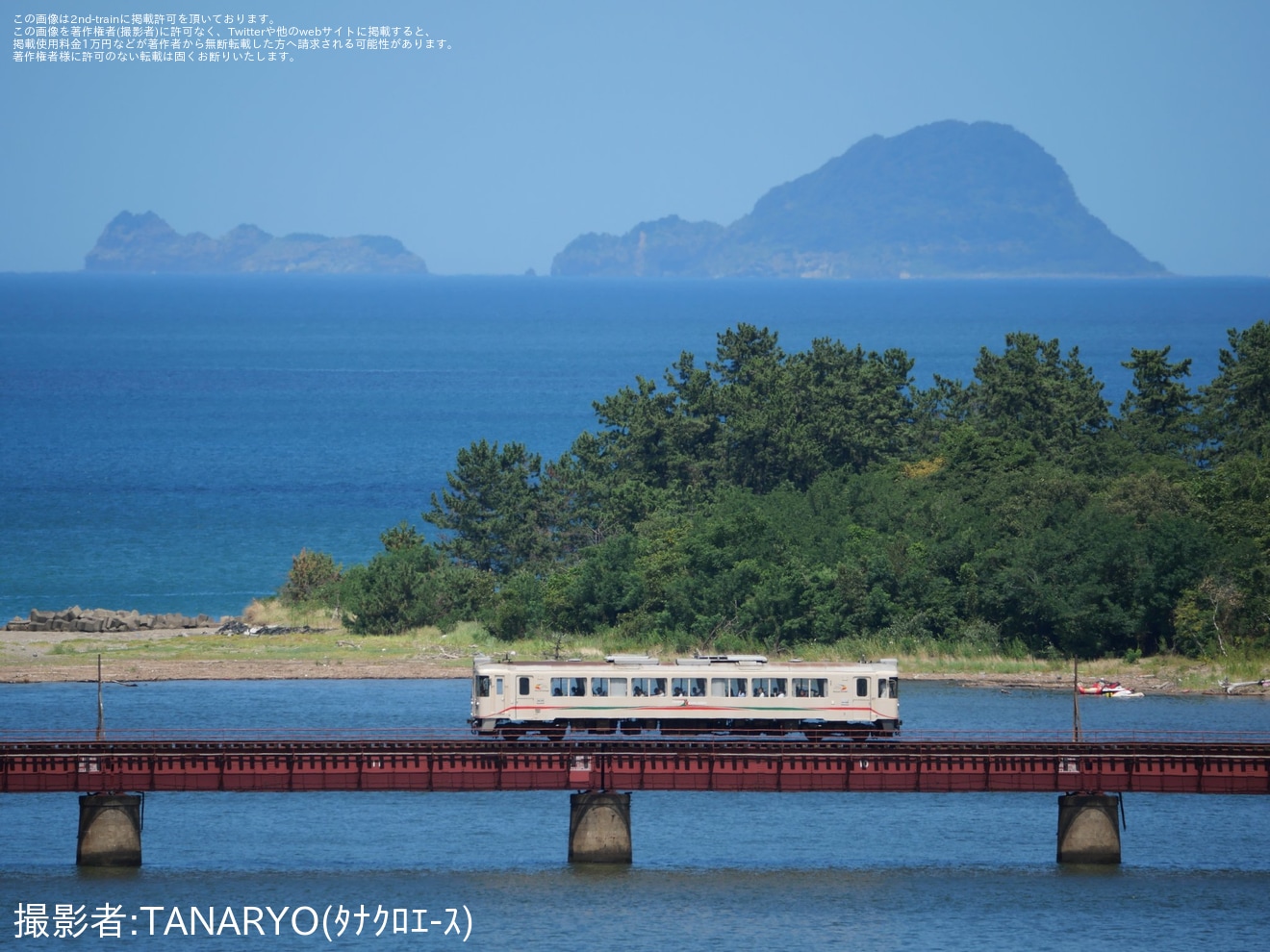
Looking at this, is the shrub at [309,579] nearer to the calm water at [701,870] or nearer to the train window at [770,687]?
the calm water at [701,870]

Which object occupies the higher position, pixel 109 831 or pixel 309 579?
pixel 309 579

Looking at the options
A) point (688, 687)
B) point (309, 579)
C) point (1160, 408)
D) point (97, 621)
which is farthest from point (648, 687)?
point (1160, 408)

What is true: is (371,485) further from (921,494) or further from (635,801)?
(635,801)

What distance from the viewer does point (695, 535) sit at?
104 m

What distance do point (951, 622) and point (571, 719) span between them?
36509 mm

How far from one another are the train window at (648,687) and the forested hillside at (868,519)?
1152 inches

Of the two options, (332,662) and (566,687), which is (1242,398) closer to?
(332,662)

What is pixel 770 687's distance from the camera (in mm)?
66250

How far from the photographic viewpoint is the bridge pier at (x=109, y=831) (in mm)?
59000

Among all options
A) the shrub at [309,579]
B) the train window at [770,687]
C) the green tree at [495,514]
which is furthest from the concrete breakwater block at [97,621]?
the train window at [770,687]

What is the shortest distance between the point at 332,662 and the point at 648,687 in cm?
3398

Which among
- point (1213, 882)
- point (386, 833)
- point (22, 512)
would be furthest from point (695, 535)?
point (22, 512)

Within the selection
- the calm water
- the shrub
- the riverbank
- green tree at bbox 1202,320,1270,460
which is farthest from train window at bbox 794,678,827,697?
green tree at bbox 1202,320,1270,460

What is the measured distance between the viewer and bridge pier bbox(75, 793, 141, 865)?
59.0 metres
